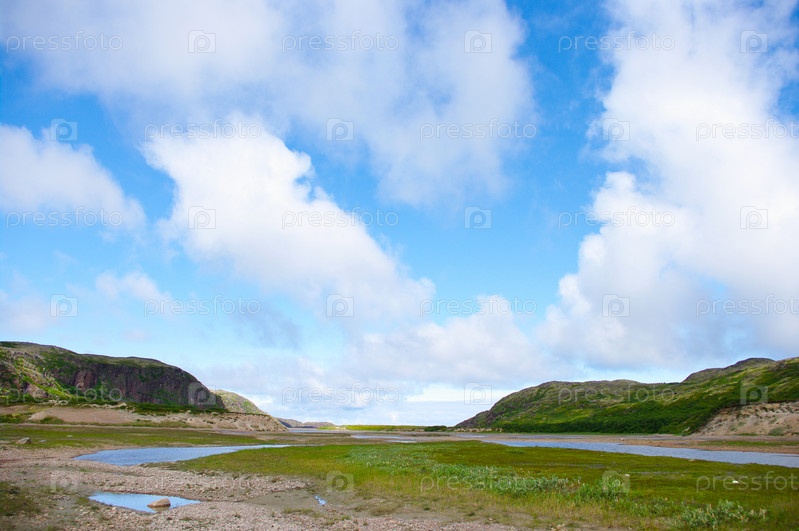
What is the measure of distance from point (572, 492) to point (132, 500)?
32.5 meters

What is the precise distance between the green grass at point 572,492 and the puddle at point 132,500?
461 inches

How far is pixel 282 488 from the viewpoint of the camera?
41531 millimetres

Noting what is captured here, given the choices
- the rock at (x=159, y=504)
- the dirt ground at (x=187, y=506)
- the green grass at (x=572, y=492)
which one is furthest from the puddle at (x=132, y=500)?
the green grass at (x=572, y=492)

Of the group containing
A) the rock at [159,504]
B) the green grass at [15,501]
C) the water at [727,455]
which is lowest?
the water at [727,455]

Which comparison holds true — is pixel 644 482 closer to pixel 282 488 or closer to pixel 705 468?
pixel 705 468

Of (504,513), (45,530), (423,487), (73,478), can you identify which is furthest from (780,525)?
(73,478)

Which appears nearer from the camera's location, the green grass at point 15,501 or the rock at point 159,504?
the green grass at point 15,501

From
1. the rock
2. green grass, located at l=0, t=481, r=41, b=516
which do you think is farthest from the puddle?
green grass, located at l=0, t=481, r=41, b=516

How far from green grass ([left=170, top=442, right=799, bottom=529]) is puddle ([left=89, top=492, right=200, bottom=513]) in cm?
1170

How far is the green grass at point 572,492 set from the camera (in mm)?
28328

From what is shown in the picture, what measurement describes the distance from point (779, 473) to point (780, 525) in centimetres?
2660

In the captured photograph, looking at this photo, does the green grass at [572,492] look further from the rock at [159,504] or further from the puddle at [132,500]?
the rock at [159,504]

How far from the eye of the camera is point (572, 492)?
36250 millimetres

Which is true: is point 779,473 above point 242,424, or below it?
above
